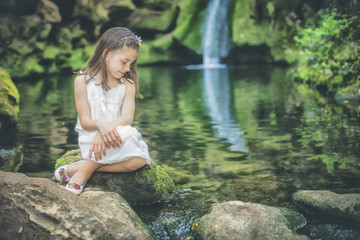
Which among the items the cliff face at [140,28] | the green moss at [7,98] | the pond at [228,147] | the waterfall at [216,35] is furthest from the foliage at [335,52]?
the waterfall at [216,35]

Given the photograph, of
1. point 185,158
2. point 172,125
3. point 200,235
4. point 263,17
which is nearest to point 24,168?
point 185,158

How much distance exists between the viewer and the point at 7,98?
8.24m

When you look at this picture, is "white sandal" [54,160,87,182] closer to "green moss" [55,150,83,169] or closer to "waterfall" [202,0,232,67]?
"green moss" [55,150,83,169]

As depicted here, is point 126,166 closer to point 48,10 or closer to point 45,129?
point 45,129

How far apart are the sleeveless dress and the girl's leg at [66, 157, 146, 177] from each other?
63 mm

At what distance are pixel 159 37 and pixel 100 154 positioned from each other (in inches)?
1117

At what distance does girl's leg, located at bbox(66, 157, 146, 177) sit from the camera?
4004 millimetres

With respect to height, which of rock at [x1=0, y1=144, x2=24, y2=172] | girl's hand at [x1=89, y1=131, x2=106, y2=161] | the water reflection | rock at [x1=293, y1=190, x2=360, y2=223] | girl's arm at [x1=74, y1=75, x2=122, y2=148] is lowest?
the water reflection

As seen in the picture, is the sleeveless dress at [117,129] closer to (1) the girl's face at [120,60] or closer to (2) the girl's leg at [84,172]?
(2) the girl's leg at [84,172]

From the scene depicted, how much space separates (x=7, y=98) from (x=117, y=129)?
→ 5.17 metres

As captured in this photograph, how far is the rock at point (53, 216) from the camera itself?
10.1 feet

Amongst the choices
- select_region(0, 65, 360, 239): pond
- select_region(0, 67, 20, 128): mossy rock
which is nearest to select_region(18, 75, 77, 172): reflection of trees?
select_region(0, 65, 360, 239): pond

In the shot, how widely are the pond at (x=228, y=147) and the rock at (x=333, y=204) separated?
0.33 ft

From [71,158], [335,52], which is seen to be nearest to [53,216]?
[71,158]
